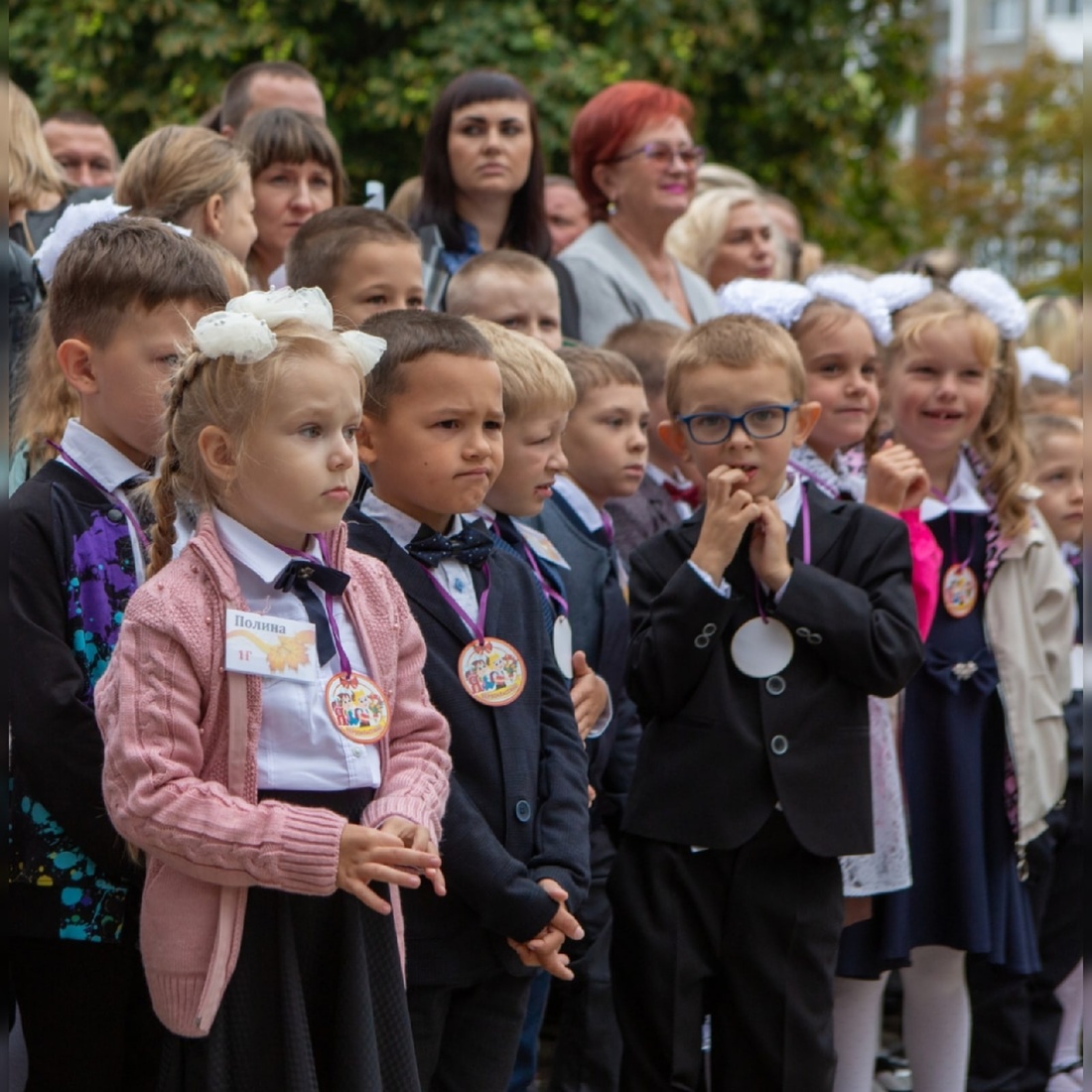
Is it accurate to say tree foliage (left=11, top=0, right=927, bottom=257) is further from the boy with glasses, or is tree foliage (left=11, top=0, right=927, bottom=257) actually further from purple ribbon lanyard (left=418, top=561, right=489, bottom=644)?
purple ribbon lanyard (left=418, top=561, right=489, bottom=644)

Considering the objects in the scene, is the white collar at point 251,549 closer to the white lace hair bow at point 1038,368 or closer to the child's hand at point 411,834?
the child's hand at point 411,834

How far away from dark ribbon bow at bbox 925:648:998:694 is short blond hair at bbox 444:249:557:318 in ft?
4.98

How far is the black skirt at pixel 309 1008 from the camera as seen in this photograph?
111 inches

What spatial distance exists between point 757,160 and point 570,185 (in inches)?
221

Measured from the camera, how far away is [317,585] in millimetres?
2988

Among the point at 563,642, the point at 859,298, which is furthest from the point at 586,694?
the point at 859,298

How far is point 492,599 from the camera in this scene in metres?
3.52

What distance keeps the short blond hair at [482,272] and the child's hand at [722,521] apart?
1.17 m

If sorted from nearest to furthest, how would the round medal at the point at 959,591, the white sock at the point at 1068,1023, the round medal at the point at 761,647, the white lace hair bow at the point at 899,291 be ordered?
the round medal at the point at 761,647
the round medal at the point at 959,591
the white lace hair bow at the point at 899,291
the white sock at the point at 1068,1023

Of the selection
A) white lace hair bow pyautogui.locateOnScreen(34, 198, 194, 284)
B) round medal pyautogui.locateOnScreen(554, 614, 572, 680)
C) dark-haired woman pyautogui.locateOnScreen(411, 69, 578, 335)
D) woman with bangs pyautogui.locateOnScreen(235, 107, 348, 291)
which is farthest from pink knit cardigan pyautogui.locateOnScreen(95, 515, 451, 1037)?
dark-haired woman pyautogui.locateOnScreen(411, 69, 578, 335)

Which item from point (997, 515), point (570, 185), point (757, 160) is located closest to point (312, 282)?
point (997, 515)

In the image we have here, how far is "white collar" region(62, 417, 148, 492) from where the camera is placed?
3.25m

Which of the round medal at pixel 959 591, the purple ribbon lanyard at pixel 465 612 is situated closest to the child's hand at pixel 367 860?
the purple ribbon lanyard at pixel 465 612

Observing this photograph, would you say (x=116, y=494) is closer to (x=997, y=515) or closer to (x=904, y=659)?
(x=904, y=659)
